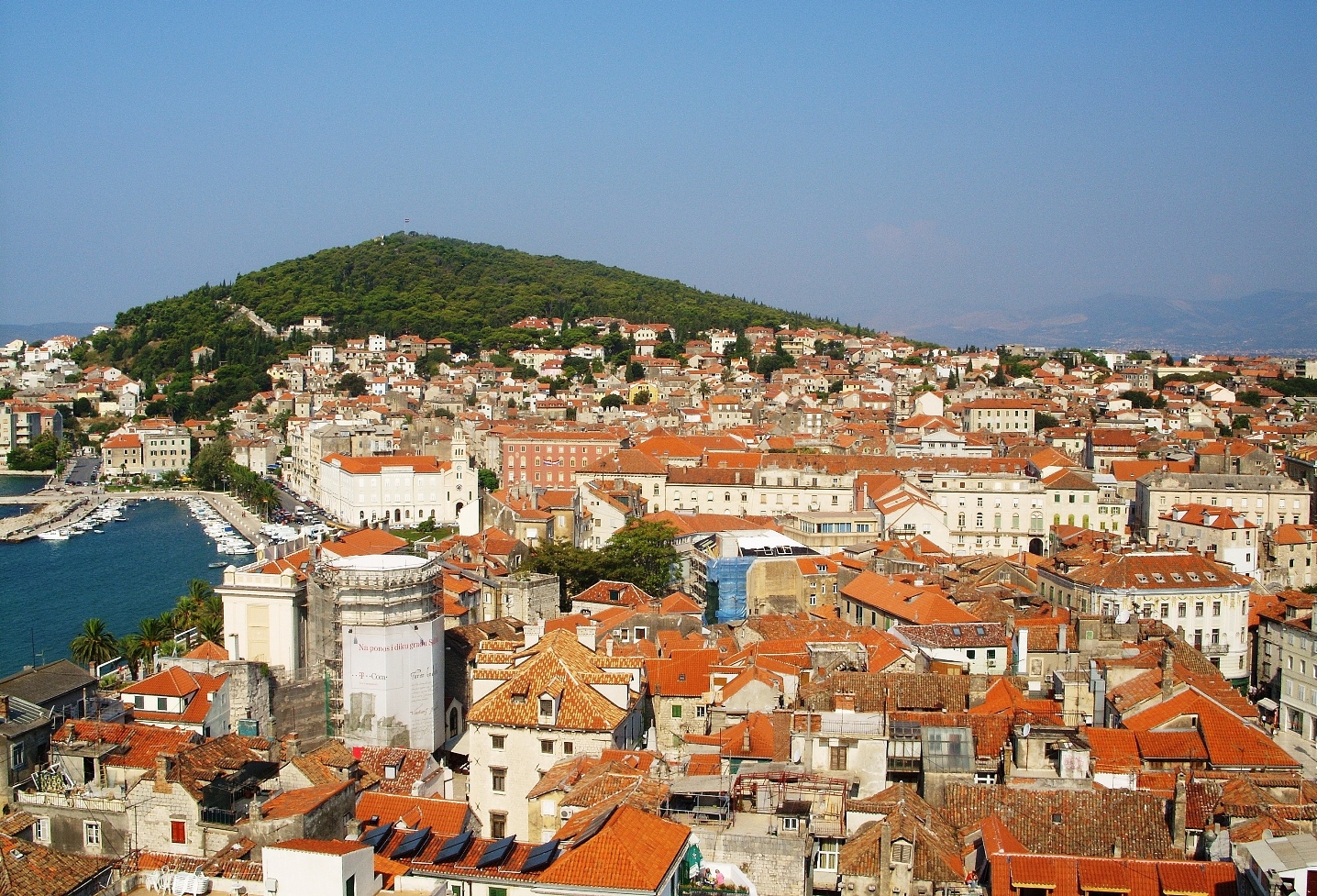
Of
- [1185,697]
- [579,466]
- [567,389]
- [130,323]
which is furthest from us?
[130,323]

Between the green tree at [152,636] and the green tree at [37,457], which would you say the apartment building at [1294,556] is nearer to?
the green tree at [152,636]

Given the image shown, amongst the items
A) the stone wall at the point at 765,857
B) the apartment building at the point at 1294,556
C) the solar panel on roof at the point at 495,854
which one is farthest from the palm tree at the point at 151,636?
the apartment building at the point at 1294,556

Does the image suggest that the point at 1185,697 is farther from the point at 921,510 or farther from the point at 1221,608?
the point at 921,510

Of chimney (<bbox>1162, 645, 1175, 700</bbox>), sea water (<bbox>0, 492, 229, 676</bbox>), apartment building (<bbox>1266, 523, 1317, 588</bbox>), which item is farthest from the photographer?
apartment building (<bbox>1266, 523, 1317, 588</bbox>)

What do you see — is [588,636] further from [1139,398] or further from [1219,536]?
[1139,398]

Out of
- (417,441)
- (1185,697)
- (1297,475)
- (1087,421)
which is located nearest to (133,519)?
(417,441)

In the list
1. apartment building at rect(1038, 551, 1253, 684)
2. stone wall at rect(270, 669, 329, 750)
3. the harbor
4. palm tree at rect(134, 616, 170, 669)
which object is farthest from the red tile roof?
apartment building at rect(1038, 551, 1253, 684)

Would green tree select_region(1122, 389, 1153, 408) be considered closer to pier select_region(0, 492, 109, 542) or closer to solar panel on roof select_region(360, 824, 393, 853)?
pier select_region(0, 492, 109, 542)
